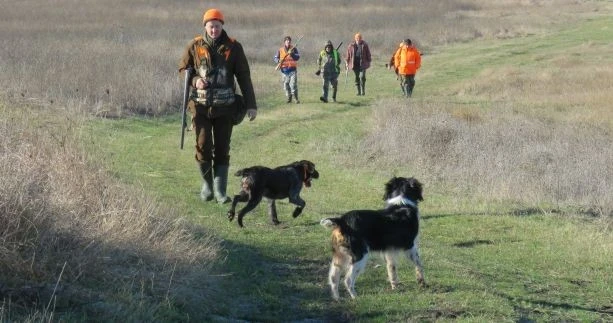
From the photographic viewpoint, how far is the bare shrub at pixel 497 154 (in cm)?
1405

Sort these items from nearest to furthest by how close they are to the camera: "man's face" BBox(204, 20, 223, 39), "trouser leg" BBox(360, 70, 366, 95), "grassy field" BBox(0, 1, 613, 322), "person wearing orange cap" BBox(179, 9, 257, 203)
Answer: "grassy field" BBox(0, 1, 613, 322) → "man's face" BBox(204, 20, 223, 39) → "person wearing orange cap" BBox(179, 9, 257, 203) → "trouser leg" BBox(360, 70, 366, 95)

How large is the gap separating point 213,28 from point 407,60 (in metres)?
14.8

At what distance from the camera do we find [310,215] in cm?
1083

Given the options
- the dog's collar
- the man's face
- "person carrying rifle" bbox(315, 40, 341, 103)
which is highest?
the man's face

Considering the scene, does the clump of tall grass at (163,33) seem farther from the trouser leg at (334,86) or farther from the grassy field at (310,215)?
the trouser leg at (334,86)

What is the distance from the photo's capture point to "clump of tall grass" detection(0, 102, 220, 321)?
570 cm

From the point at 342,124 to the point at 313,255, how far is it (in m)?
11.7

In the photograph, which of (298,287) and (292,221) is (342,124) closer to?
(292,221)

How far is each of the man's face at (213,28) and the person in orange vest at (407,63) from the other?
14498 millimetres

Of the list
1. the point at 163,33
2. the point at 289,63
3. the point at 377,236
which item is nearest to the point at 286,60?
the point at 289,63

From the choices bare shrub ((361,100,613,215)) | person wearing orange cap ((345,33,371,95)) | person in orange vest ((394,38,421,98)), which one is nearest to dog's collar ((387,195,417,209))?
bare shrub ((361,100,613,215))

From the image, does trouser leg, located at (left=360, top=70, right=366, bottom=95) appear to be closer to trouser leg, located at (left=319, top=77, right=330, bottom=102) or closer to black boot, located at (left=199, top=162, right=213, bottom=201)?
trouser leg, located at (left=319, top=77, right=330, bottom=102)

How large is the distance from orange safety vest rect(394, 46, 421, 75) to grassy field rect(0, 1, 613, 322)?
2.41 metres

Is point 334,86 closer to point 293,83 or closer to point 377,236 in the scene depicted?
point 293,83
